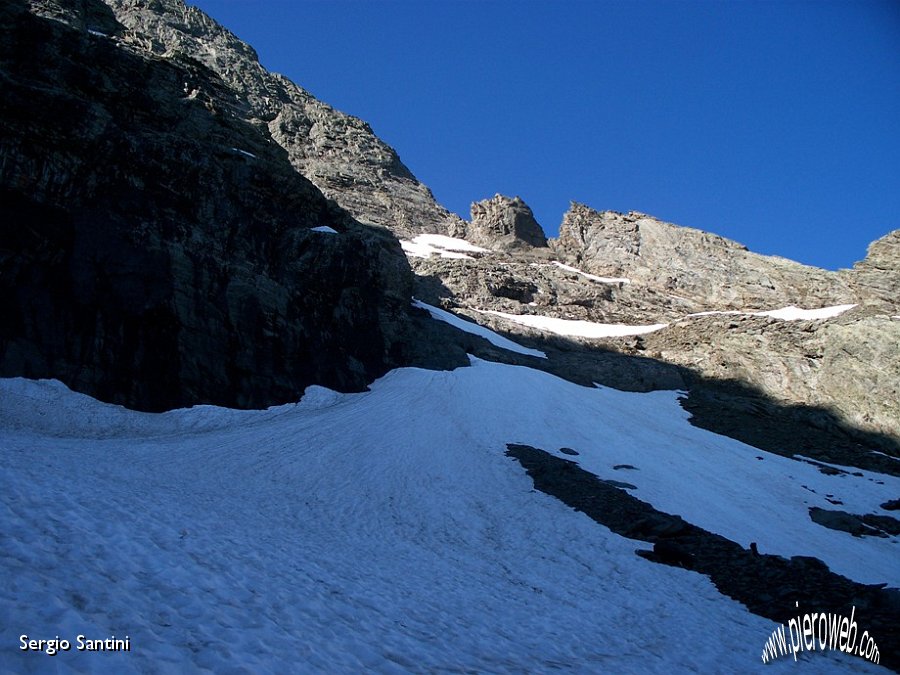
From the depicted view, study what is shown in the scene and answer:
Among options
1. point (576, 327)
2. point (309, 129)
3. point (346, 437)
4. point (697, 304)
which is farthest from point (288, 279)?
point (309, 129)

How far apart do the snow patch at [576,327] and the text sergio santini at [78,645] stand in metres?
53.0

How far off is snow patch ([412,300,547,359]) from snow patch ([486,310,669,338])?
21.8ft

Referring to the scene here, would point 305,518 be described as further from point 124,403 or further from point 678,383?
point 678,383

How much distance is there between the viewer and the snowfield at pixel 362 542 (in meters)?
5.83

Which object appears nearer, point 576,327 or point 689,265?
point 576,327

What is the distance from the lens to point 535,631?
8625 mm

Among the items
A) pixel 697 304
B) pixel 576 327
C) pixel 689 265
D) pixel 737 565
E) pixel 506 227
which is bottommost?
pixel 737 565

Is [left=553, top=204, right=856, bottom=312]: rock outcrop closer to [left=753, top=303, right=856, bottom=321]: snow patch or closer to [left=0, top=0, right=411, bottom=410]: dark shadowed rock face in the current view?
[left=753, top=303, right=856, bottom=321]: snow patch

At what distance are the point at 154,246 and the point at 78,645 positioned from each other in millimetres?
26518

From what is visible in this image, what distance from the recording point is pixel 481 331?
5066 cm

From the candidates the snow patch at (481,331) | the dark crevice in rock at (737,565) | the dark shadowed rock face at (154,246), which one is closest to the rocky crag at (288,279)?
the dark shadowed rock face at (154,246)

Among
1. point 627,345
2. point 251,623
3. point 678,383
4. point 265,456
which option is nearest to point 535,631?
point 251,623

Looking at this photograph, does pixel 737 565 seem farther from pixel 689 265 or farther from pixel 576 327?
pixel 689 265

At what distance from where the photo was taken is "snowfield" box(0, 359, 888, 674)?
583cm
